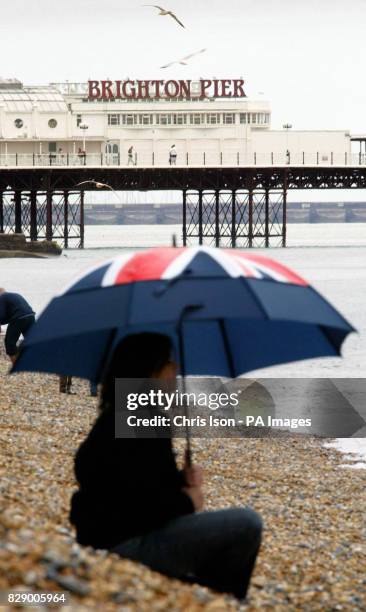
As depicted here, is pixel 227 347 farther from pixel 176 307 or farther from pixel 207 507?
pixel 207 507

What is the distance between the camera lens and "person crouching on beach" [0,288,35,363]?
61.6 feet

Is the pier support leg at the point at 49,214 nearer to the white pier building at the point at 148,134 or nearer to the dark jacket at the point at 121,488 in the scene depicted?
the white pier building at the point at 148,134

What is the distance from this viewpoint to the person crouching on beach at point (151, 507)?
5535 millimetres

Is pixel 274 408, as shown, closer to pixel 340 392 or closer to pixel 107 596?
pixel 340 392

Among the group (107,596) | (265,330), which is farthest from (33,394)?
(107,596)

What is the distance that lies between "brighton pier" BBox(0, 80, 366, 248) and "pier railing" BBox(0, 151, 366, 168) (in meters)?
0.09

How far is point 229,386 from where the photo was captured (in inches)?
854

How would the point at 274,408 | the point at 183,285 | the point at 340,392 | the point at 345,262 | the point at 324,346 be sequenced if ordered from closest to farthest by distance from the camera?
the point at 183,285 < the point at 324,346 < the point at 274,408 < the point at 340,392 < the point at 345,262

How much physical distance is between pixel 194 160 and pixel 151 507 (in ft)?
295

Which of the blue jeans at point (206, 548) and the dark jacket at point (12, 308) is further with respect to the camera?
the dark jacket at point (12, 308)

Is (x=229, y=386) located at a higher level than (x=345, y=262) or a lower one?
higher

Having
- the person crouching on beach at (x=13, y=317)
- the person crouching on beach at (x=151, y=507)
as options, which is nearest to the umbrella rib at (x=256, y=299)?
the person crouching on beach at (x=151, y=507)

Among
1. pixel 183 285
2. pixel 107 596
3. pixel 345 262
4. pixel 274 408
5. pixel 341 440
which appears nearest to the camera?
pixel 107 596

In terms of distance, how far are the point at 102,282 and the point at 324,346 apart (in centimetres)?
108
